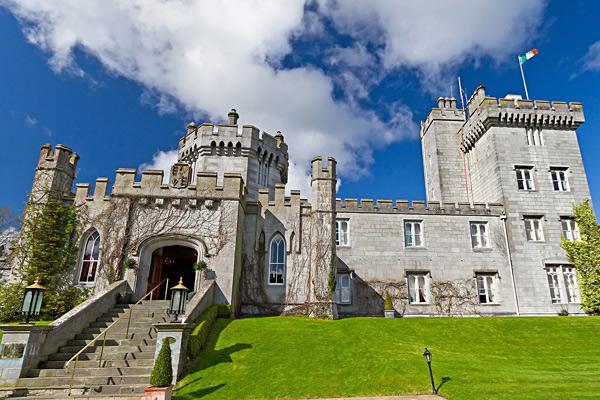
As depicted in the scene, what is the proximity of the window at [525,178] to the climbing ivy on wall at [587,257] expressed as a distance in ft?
11.9

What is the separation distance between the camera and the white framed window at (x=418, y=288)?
23.1 m

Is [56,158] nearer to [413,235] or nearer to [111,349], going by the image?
[111,349]

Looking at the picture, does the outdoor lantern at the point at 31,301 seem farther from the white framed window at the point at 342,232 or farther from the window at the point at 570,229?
the window at the point at 570,229

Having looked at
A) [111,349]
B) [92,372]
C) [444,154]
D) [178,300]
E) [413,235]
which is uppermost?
[444,154]

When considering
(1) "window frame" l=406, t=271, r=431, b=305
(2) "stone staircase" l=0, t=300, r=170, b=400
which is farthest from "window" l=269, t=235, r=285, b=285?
(1) "window frame" l=406, t=271, r=431, b=305

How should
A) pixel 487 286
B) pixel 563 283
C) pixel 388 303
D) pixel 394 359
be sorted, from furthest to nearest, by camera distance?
pixel 487 286 < pixel 563 283 < pixel 388 303 < pixel 394 359

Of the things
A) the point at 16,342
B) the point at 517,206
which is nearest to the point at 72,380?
the point at 16,342

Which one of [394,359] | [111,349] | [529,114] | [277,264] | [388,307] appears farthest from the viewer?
[529,114]

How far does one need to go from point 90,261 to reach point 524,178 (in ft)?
91.3

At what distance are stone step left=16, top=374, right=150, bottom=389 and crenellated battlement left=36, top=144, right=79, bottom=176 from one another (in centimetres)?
1222

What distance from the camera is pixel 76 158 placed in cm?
2005

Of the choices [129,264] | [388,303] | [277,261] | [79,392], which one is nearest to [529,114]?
[388,303]

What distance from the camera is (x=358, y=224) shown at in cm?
2411

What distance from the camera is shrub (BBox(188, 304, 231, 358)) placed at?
37.5ft
